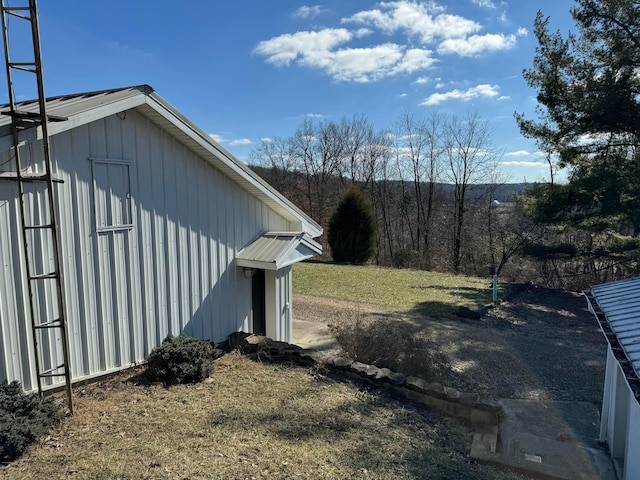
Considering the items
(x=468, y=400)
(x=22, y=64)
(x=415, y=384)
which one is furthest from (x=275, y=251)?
(x=22, y=64)

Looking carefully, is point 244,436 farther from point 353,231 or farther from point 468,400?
point 353,231

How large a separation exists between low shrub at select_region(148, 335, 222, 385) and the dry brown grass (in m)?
0.21

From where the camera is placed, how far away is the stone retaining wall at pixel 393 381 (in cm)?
560

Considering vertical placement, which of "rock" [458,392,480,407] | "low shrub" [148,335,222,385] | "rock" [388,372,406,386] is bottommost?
"rock" [458,392,480,407]

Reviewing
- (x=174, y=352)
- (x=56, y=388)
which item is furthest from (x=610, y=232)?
(x=56, y=388)

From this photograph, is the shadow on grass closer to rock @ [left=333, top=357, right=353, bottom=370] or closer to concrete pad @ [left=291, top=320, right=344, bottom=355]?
rock @ [left=333, top=357, right=353, bottom=370]

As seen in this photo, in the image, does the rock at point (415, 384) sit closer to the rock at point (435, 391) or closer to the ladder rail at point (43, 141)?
the rock at point (435, 391)

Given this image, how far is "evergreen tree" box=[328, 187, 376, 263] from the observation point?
79.0 ft

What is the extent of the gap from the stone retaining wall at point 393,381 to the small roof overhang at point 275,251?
1.48 metres

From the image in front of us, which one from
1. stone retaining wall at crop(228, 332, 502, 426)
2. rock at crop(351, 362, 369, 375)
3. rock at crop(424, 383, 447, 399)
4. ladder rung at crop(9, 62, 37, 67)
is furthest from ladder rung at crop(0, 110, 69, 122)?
rock at crop(424, 383, 447, 399)

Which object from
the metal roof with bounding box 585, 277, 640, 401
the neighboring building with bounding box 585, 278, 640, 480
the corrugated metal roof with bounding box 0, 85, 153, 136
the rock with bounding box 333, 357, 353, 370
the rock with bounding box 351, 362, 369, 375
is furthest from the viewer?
the rock with bounding box 333, 357, 353, 370

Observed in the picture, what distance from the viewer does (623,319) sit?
15.7ft

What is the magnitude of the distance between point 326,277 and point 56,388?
13441 millimetres

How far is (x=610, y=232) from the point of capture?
16.6 m
